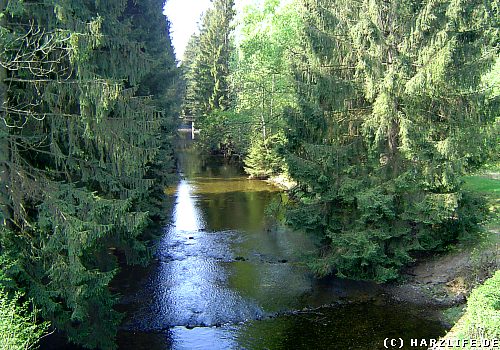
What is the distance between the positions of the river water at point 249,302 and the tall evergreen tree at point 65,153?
236 centimetres

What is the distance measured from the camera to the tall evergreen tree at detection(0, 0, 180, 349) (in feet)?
27.1

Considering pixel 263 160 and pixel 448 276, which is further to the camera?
pixel 263 160

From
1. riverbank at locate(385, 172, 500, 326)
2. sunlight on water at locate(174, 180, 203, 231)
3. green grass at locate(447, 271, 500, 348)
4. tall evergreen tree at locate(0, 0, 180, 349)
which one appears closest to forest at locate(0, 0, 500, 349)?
tall evergreen tree at locate(0, 0, 180, 349)

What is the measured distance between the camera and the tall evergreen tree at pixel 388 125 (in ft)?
40.2

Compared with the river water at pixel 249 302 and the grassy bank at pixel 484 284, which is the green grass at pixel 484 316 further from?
the river water at pixel 249 302

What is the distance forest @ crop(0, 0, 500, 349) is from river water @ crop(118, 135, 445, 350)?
46.3 inches

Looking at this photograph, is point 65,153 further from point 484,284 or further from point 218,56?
point 218,56

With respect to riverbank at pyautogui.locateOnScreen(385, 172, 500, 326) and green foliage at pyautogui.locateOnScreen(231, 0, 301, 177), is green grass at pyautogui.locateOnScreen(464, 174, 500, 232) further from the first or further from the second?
green foliage at pyautogui.locateOnScreen(231, 0, 301, 177)

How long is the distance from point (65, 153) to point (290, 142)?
785cm

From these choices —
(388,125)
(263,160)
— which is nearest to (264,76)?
(263,160)

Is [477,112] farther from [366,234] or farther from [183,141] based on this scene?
[183,141]

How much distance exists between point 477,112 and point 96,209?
11054 millimetres

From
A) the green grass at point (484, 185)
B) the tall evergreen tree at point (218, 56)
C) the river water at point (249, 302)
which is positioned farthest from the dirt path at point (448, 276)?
the tall evergreen tree at point (218, 56)

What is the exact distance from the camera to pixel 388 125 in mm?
13133
